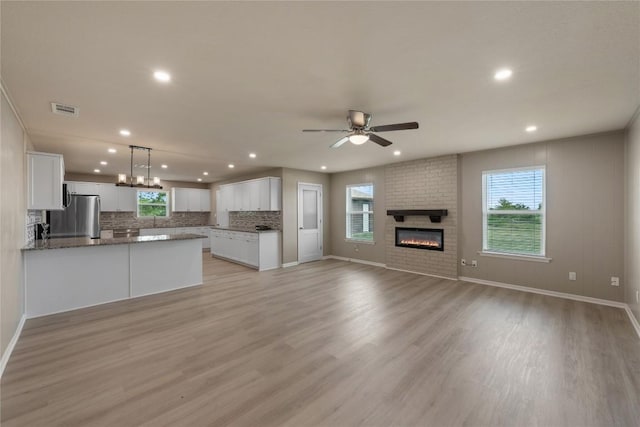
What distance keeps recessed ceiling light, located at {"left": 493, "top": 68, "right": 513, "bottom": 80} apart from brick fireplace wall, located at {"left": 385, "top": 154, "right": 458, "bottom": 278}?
10.7 feet

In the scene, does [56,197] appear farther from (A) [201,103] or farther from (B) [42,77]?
(A) [201,103]

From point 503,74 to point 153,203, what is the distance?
33.1 ft

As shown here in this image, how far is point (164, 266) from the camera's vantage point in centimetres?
471

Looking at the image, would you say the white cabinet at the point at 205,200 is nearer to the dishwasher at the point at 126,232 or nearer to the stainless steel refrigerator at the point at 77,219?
the dishwasher at the point at 126,232

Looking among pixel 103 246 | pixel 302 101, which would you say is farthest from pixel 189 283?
pixel 302 101

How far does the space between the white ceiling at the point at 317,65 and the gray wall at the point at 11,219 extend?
342 mm

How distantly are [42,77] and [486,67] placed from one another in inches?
149

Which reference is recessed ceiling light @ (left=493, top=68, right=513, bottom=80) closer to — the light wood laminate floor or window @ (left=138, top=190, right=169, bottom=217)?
the light wood laminate floor

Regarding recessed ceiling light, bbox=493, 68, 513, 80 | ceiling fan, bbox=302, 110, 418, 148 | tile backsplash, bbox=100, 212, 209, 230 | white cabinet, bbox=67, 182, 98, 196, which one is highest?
recessed ceiling light, bbox=493, 68, 513, 80

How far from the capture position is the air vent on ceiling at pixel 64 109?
2.89m

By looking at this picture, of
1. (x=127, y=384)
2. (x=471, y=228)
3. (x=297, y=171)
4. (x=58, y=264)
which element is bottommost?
(x=127, y=384)

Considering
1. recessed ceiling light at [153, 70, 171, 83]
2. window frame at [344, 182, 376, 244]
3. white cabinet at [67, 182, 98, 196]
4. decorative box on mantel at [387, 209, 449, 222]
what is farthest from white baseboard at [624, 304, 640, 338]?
white cabinet at [67, 182, 98, 196]

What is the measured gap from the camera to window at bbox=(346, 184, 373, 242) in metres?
7.21

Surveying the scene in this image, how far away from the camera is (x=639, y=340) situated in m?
2.87
